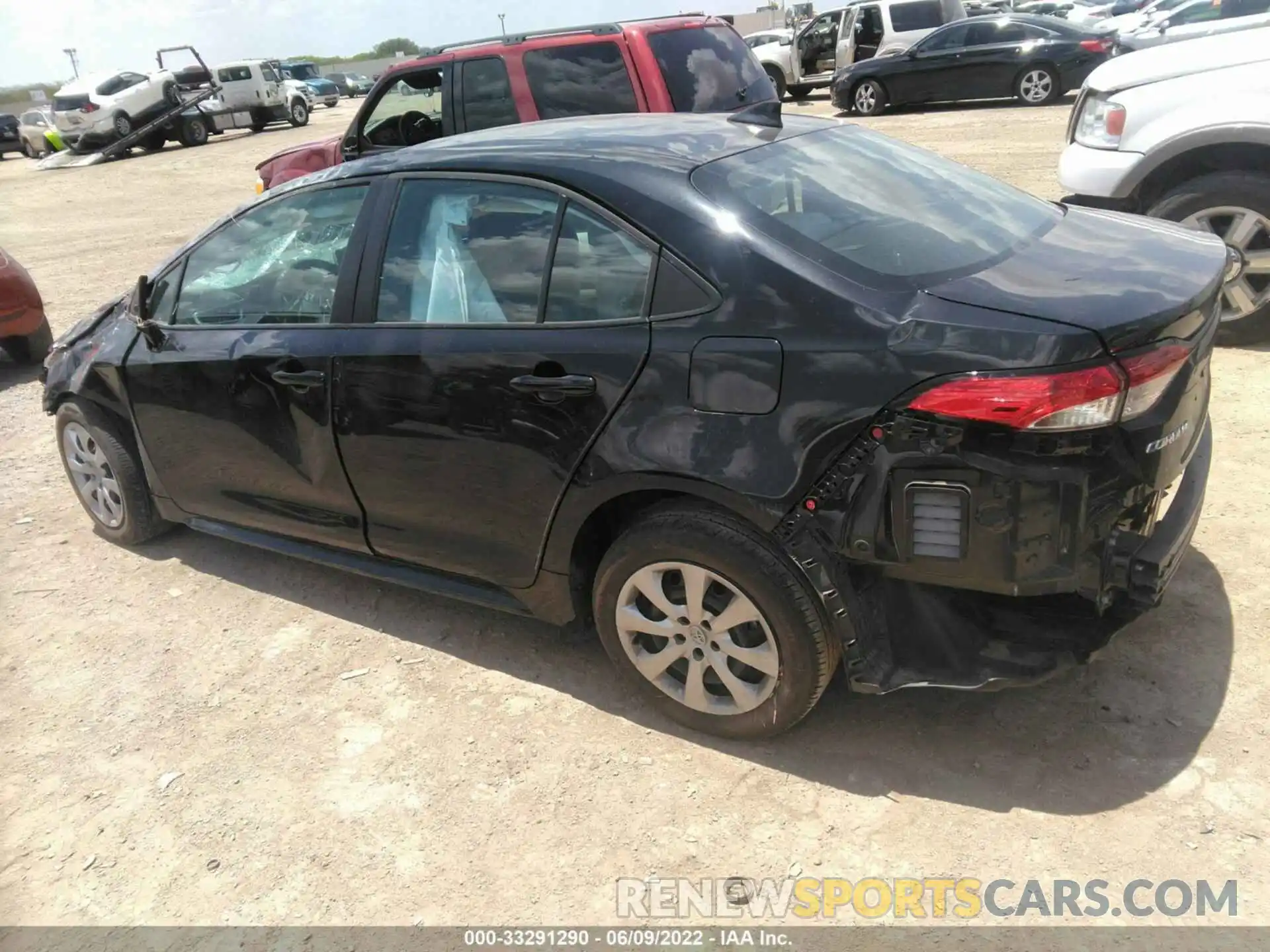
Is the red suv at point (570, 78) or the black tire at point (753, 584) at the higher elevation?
the red suv at point (570, 78)

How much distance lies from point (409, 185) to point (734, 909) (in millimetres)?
2395

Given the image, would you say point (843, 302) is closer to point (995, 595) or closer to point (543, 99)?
point (995, 595)

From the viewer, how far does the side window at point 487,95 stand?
720 cm

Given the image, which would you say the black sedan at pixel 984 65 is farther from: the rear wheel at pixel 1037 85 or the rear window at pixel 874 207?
the rear window at pixel 874 207

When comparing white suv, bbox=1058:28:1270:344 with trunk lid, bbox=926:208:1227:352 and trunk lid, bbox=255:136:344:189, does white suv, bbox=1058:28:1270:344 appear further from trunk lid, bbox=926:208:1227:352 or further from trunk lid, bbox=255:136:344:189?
trunk lid, bbox=255:136:344:189

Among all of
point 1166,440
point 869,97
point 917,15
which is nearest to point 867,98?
point 869,97

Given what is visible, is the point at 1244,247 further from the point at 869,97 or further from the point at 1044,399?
the point at 869,97

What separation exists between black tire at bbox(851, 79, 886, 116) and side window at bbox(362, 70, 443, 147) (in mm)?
12079

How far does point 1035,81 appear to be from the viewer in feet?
53.3

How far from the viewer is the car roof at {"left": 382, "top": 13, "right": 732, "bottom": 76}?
6.86m

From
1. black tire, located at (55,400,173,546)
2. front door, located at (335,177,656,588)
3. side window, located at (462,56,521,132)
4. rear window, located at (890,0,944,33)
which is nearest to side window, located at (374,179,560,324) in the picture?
front door, located at (335,177,656,588)

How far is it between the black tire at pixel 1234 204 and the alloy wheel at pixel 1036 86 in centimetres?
1256

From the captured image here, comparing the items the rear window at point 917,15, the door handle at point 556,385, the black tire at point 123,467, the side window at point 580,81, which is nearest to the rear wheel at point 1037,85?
the rear window at point 917,15

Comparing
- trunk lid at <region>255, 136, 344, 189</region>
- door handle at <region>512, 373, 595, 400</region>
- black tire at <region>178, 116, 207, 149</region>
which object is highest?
trunk lid at <region>255, 136, 344, 189</region>
